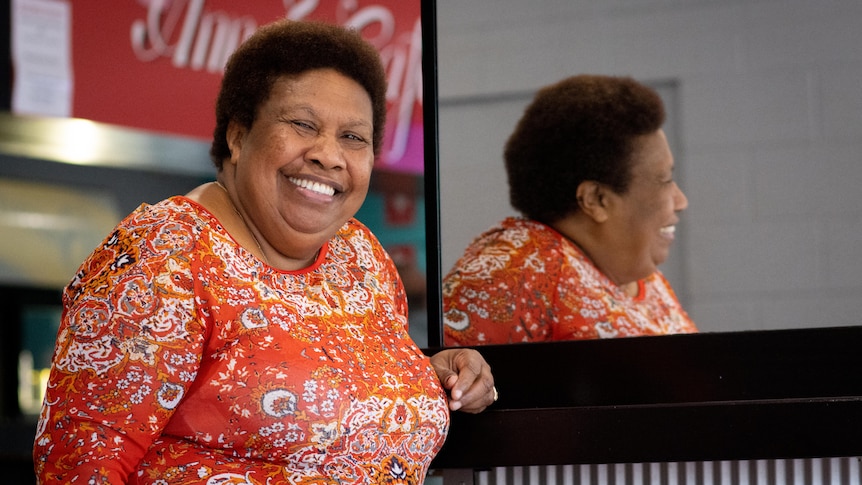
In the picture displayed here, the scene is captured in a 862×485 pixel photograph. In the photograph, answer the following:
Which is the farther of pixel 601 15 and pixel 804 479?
pixel 601 15

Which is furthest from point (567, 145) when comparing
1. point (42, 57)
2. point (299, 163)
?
point (42, 57)

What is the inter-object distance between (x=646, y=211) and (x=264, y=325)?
41.7 inches

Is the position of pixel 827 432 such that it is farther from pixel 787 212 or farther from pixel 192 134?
pixel 192 134

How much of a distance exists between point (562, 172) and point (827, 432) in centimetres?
86

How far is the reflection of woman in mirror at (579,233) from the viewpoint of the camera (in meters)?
2.38

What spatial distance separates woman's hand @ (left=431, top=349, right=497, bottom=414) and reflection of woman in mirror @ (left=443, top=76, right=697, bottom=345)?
0.28m

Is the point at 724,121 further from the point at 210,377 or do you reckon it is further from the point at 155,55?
the point at 155,55

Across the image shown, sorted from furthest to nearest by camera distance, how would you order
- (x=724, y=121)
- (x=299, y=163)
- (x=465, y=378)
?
1. (x=724, y=121)
2. (x=465, y=378)
3. (x=299, y=163)

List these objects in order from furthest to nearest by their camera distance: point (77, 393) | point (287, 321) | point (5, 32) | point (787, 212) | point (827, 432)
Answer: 1. point (5, 32)
2. point (787, 212)
3. point (827, 432)
4. point (287, 321)
5. point (77, 393)

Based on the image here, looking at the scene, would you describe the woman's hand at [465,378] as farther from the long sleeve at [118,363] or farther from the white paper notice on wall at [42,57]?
the white paper notice on wall at [42,57]

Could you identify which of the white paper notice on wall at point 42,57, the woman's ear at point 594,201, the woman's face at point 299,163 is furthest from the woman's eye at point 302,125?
the white paper notice on wall at point 42,57

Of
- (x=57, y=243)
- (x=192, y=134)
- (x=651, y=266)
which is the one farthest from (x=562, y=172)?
(x=57, y=243)

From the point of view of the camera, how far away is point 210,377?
162 cm

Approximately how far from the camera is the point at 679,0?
2365mm
